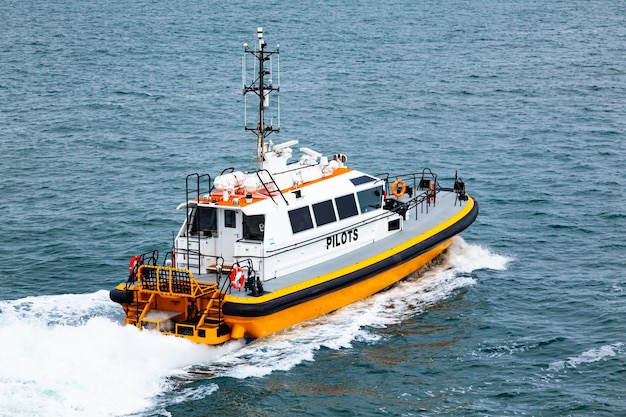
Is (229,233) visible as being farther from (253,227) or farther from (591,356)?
(591,356)

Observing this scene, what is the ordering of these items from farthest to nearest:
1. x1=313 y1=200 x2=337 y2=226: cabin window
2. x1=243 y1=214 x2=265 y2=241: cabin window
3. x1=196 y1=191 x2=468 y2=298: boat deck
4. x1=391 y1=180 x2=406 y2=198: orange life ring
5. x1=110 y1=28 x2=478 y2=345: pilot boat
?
x1=391 y1=180 x2=406 y2=198: orange life ring
x1=313 y1=200 x2=337 y2=226: cabin window
x1=243 y1=214 x2=265 y2=241: cabin window
x1=196 y1=191 x2=468 y2=298: boat deck
x1=110 y1=28 x2=478 y2=345: pilot boat

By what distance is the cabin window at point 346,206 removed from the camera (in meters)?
23.8

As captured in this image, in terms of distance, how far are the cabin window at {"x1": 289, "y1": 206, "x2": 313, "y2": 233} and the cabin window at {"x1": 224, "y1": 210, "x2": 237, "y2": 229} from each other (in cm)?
128

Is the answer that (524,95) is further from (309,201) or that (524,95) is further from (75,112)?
(309,201)

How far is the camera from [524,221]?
1230 inches

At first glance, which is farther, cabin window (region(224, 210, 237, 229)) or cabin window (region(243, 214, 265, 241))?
cabin window (region(224, 210, 237, 229))

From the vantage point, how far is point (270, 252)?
21.9 meters

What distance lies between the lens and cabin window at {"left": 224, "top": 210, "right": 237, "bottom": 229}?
874 inches

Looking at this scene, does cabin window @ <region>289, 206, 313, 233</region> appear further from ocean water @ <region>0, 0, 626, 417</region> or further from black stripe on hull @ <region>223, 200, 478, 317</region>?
ocean water @ <region>0, 0, 626, 417</region>

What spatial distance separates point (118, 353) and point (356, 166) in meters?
18.7

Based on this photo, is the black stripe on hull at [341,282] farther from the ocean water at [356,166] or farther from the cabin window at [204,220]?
the cabin window at [204,220]

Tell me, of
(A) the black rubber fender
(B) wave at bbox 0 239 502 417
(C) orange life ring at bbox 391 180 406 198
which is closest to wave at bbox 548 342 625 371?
(B) wave at bbox 0 239 502 417

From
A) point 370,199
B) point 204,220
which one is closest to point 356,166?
point 370,199

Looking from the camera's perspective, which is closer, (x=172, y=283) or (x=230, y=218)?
(x=172, y=283)
